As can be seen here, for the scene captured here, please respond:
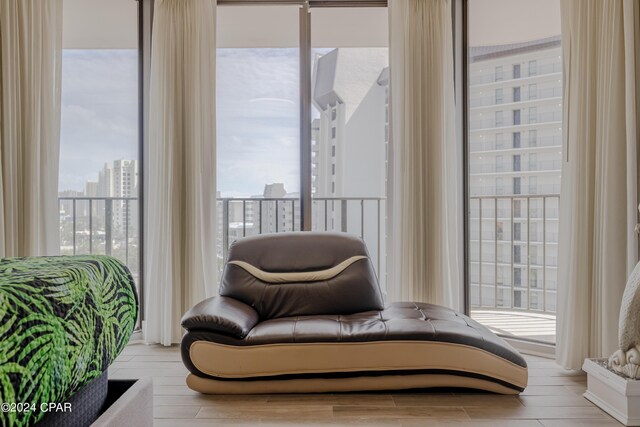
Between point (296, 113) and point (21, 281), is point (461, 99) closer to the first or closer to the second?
point (296, 113)

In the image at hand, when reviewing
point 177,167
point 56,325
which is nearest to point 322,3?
point 177,167

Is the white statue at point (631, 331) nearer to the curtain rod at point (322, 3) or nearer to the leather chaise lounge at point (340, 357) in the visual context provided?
the leather chaise lounge at point (340, 357)

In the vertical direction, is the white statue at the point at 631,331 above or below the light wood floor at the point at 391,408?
above

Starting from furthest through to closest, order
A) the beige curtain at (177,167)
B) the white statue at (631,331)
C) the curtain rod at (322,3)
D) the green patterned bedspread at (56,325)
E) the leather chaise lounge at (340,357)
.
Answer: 1. the curtain rod at (322,3)
2. the beige curtain at (177,167)
3. the leather chaise lounge at (340,357)
4. the white statue at (631,331)
5. the green patterned bedspread at (56,325)

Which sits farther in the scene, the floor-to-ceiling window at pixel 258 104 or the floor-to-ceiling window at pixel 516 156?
the floor-to-ceiling window at pixel 258 104

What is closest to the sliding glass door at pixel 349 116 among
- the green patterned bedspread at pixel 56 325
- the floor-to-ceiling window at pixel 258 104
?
the floor-to-ceiling window at pixel 258 104

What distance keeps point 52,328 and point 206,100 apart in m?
2.85

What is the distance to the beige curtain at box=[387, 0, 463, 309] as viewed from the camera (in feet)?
11.5

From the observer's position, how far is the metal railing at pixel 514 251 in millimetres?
3932

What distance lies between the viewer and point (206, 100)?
141 inches

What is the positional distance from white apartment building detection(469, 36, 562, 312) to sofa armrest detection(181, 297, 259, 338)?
223cm

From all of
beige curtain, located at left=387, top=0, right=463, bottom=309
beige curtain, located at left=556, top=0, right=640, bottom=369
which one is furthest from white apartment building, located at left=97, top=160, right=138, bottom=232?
beige curtain, located at left=556, top=0, right=640, bottom=369

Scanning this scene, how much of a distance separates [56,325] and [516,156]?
3.61 m

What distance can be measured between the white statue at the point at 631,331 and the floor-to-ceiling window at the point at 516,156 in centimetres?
134
